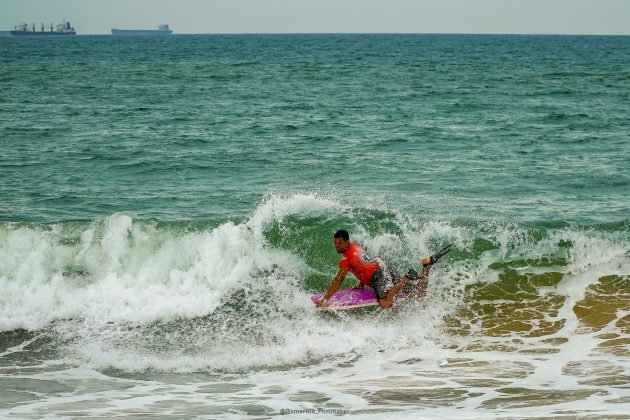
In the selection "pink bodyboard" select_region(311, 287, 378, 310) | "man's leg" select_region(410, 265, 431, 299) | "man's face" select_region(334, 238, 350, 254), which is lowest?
"pink bodyboard" select_region(311, 287, 378, 310)

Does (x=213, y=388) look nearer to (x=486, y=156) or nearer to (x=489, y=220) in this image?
(x=489, y=220)

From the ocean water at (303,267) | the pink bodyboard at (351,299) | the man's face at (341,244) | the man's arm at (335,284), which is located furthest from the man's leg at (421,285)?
the man's face at (341,244)

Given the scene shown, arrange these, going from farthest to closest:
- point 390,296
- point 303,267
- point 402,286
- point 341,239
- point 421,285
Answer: point 303,267 < point 421,285 < point 402,286 < point 390,296 < point 341,239

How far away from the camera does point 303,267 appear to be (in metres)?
14.2

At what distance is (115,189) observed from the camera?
18.5 m

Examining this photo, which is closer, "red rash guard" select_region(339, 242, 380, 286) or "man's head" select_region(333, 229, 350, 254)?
"man's head" select_region(333, 229, 350, 254)

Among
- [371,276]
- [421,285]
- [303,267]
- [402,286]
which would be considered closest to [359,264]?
[371,276]

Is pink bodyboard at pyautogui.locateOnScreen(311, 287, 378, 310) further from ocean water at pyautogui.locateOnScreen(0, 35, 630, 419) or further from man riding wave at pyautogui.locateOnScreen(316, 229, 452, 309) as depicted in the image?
ocean water at pyautogui.locateOnScreen(0, 35, 630, 419)

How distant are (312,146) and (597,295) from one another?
39.8ft

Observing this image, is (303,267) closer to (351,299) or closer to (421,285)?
(351,299)

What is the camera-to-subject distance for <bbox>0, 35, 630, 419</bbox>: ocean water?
948 centimetres

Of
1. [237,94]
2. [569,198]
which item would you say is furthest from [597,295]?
[237,94]

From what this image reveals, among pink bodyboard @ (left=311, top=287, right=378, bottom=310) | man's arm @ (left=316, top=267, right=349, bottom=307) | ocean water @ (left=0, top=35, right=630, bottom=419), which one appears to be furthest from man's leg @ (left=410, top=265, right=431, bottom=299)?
man's arm @ (left=316, top=267, right=349, bottom=307)

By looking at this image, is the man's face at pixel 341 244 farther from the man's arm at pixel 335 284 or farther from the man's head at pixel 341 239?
the man's arm at pixel 335 284
